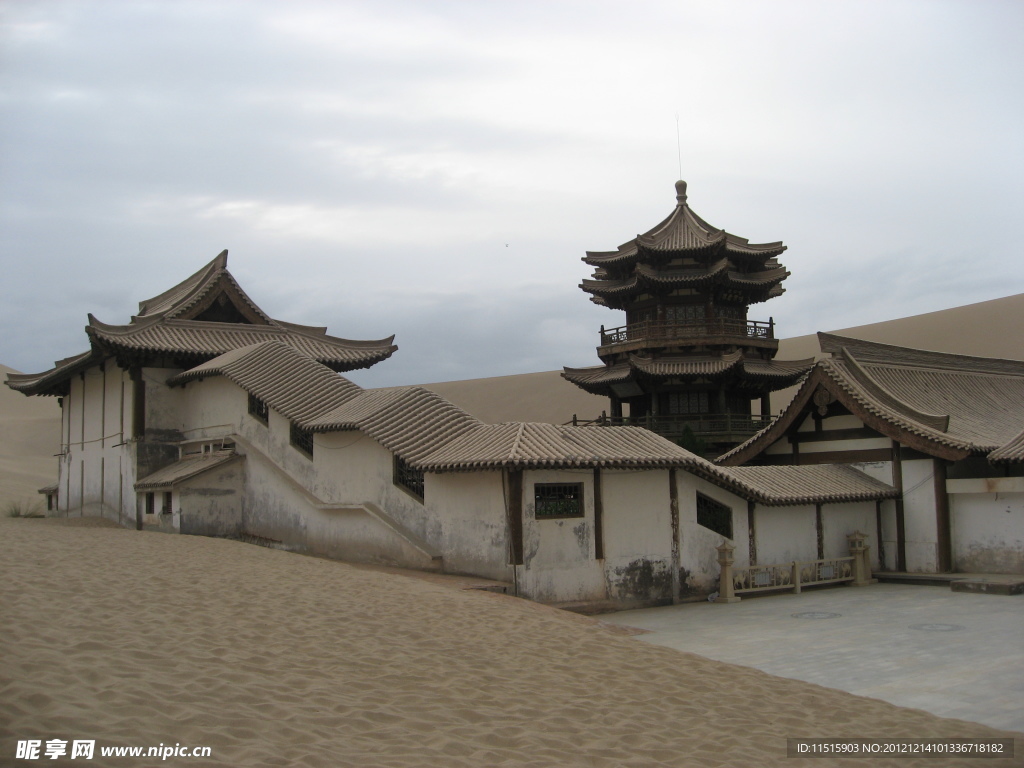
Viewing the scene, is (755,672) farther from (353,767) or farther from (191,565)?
(191,565)

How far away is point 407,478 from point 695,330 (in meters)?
19.6

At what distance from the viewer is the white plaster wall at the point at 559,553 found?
1495 centimetres

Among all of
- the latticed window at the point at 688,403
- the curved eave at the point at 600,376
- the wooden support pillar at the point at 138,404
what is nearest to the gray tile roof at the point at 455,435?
the wooden support pillar at the point at 138,404

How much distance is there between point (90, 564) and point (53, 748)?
7.78m

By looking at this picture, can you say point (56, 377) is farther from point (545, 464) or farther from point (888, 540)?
point (888, 540)

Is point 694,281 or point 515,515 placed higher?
point 694,281

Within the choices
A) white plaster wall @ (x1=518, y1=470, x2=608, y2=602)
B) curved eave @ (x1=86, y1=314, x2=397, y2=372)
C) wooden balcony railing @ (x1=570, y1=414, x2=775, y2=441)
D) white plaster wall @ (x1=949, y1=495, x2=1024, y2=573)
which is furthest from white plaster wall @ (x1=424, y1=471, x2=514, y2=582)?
Result: wooden balcony railing @ (x1=570, y1=414, x2=775, y2=441)

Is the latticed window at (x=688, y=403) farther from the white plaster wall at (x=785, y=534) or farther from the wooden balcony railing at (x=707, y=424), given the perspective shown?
the white plaster wall at (x=785, y=534)

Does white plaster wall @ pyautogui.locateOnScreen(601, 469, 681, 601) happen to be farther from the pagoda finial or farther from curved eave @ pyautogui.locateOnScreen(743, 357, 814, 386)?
the pagoda finial

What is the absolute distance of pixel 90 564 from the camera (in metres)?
12.7

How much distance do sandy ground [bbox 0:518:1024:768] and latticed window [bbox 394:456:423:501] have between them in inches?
176

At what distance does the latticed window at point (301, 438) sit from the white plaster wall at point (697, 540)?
802 cm

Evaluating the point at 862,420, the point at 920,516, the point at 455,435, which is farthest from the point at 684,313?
the point at 455,435

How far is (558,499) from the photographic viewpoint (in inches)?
606
